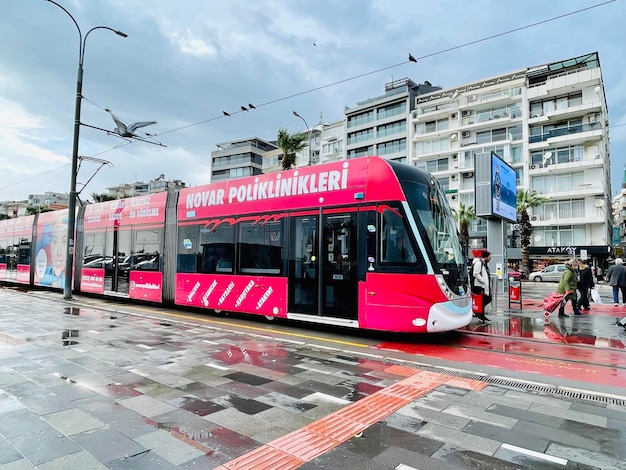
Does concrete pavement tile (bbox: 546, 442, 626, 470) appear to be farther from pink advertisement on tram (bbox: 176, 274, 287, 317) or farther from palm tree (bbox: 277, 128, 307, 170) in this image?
palm tree (bbox: 277, 128, 307, 170)

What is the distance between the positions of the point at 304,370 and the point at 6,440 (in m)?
3.50

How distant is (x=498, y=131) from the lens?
152 feet

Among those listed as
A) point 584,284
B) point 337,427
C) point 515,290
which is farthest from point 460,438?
point 515,290

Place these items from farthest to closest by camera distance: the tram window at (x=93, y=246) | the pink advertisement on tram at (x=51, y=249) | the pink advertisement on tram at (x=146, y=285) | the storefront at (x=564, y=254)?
the storefront at (x=564, y=254) < the pink advertisement on tram at (x=51, y=249) < the tram window at (x=93, y=246) < the pink advertisement on tram at (x=146, y=285)

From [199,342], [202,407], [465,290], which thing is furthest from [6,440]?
[465,290]

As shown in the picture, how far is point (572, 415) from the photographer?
14.3ft

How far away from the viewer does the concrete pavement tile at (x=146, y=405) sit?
4266 mm

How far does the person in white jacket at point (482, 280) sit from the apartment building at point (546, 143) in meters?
30.0

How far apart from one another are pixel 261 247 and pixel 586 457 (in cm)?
783

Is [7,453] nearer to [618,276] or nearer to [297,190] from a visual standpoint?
[297,190]

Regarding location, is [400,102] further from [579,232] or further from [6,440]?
[6,440]

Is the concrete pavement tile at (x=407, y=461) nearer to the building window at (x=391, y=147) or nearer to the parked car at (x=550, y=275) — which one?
the parked car at (x=550, y=275)

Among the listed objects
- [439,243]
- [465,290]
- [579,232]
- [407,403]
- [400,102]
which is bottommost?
[407,403]

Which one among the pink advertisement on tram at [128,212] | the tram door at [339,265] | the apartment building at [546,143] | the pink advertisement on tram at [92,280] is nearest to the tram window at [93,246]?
the pink advertisement on tram at [128,212]
